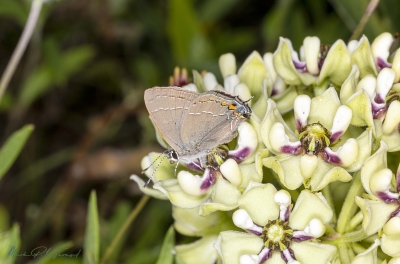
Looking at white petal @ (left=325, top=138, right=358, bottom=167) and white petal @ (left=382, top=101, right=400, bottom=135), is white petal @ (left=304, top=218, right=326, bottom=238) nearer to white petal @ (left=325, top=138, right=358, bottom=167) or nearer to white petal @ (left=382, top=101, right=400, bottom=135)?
white petal @ (left=325, top=138, right=358, bottom=167)

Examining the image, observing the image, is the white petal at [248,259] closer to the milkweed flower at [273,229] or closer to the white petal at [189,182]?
the milkweed flower at [273,229]

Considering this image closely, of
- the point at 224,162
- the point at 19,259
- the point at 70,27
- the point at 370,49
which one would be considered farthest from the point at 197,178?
the point at 70,27

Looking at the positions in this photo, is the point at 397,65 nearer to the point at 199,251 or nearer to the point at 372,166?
the point at 372,166

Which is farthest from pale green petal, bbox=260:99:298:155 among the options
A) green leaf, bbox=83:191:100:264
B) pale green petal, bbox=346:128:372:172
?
green leaf, bbox=83:191:100:264

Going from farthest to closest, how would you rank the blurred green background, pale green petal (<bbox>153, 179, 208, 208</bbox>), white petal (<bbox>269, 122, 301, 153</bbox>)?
the blurred green background, pale green petal (<bbox>153, 179, 208, 208</bbox>), white petal (<bbox>269, 122, 301, 153</bbox>)

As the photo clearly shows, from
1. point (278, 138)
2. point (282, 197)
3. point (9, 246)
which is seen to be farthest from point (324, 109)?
point (9, 246)

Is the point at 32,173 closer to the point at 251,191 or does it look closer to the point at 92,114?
the point at 92,114

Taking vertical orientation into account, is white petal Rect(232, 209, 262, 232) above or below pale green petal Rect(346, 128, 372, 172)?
above
